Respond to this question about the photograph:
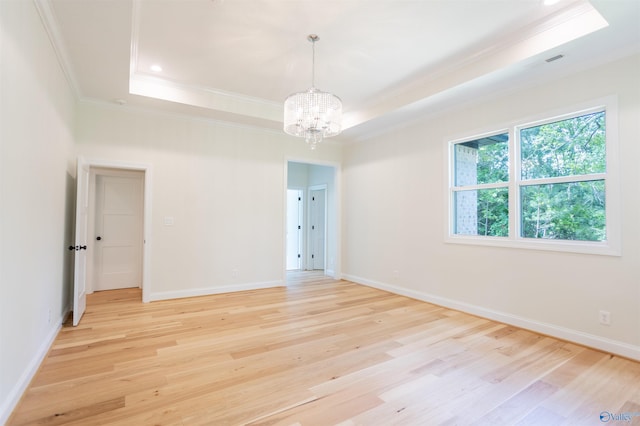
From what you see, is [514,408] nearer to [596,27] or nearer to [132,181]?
[596,27]

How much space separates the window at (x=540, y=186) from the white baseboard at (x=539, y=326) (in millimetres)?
840

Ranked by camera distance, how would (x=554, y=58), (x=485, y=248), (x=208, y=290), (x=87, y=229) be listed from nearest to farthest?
1. (x=554, y=58)
2. (x=485, y=248)
3. (x=87, y=229)
4. (x=208, y=290)

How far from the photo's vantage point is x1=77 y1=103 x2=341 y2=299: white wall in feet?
14.6

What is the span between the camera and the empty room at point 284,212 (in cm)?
214

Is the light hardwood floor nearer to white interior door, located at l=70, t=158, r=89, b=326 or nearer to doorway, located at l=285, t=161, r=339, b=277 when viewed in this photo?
white interior door, located at l=70, t=158, r=89, b=326

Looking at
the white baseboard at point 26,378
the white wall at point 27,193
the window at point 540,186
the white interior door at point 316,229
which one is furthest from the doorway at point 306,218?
the white baseboard at point 26,378

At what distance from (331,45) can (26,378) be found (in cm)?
383

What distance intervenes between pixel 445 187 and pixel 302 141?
9.07 feet

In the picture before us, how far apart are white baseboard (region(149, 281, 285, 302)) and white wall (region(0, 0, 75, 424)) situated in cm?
140

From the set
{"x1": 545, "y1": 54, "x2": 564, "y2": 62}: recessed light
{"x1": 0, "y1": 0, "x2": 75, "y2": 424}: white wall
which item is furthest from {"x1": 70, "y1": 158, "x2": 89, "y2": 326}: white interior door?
{"x1": 545, "y1": 54, "x2": 564, "y2": 62}: recessed light

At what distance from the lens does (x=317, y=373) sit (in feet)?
8.15

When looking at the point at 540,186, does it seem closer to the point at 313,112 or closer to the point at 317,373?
the point at 313,112

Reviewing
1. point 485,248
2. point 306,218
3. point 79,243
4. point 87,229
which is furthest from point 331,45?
point 306,218

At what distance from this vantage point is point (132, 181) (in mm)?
5512
